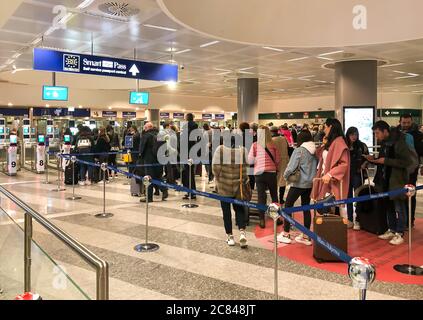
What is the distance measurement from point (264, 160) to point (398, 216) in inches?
84.6

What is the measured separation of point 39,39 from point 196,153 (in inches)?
196

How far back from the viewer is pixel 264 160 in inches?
247

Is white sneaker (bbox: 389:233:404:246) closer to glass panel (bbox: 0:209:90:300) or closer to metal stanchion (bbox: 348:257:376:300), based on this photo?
metal stanchion (bbox: 348:257:376:300)

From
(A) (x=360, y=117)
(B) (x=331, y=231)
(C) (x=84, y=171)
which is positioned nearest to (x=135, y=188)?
(C) (x=84, y=171)

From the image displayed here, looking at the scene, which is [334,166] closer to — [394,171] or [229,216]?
[394,171]

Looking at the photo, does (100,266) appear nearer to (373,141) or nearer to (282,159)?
(282,159)

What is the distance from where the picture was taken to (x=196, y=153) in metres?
10.1

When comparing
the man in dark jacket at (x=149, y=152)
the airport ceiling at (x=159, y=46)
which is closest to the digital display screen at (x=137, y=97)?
the airport ceiling at (x=159, y=46)

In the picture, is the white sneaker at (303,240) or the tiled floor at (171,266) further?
the white sneaker at (303,240)

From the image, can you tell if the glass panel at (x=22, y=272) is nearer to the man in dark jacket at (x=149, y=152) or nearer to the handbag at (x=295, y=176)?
the handbag at (x=295, y=176)

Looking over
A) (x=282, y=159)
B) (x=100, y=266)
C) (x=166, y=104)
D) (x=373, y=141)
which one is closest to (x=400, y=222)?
(x=282, y=159)

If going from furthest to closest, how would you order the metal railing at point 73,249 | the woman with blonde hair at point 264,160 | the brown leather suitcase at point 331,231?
the woman with blonde hair at point 264,160 < the brown leather suitcase at point 331,231 < the metal railing at point 73,249

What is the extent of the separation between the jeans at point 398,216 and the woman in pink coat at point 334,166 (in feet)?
2.78

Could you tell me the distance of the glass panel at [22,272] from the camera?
7.41 feet
